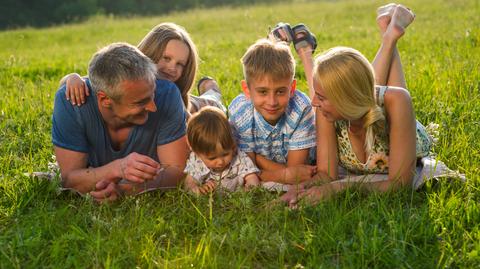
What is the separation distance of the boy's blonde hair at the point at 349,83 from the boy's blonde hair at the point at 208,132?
87 cm

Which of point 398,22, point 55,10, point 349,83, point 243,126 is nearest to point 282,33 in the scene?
point 398,22

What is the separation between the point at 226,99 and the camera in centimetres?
716

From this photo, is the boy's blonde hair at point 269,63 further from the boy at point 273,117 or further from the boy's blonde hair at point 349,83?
the boy's blonde hair at point 349,83

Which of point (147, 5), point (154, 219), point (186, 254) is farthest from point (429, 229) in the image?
point (147, 5)

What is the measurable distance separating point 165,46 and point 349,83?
1.98 metres

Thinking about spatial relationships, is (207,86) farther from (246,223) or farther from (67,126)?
(246,223)

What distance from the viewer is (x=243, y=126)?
5.01 metres

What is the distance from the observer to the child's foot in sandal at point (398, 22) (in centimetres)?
554

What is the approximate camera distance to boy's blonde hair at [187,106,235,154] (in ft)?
15.3

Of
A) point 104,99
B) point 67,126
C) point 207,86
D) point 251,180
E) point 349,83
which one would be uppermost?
point 349,83

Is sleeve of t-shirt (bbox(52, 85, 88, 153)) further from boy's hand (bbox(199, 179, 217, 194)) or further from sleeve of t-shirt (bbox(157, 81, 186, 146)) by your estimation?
boy's hand (bbox(199, 179, 217, 194))

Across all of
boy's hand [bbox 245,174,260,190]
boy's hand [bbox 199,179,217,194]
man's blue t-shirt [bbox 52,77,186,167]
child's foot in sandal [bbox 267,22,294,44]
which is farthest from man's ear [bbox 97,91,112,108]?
child's foot in sandal [bbox 267,22,294,44]

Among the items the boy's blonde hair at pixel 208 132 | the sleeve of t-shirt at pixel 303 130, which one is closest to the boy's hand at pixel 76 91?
the boy's blonde hair at pixel 208 132

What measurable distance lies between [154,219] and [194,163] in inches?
36.0
